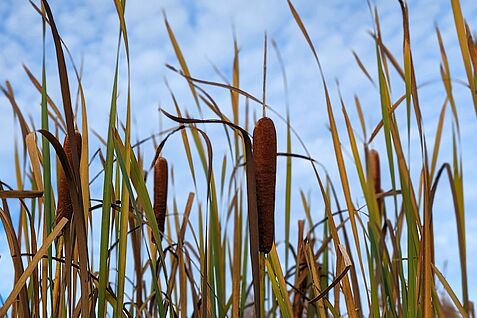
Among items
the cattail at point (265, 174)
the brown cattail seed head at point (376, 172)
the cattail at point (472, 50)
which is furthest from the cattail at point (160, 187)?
the brown cattail seed head at point (376, 172)

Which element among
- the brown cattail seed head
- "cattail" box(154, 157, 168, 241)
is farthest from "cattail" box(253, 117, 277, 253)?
the brown cattail seed head

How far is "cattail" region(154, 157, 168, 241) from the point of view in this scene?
59.7 inches

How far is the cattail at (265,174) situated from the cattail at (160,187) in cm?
37

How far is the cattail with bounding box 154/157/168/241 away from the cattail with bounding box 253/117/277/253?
37 cm

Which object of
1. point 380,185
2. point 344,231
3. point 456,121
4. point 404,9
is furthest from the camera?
point 380,185

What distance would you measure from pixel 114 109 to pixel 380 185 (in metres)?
1.65

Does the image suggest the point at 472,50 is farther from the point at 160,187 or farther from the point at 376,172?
the point at 376,172

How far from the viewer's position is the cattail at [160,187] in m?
1.52

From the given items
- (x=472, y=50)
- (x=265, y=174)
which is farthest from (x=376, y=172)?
(x=265, y=174)

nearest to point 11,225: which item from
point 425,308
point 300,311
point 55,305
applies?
point 55,305

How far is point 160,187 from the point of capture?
1521 mm

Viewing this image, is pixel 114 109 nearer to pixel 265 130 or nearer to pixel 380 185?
pixel 265 130

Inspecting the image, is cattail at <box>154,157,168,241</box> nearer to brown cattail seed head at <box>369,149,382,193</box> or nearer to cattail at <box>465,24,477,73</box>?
cattail at <box>465,24,477,73</box>

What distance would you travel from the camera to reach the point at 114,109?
125 cm
